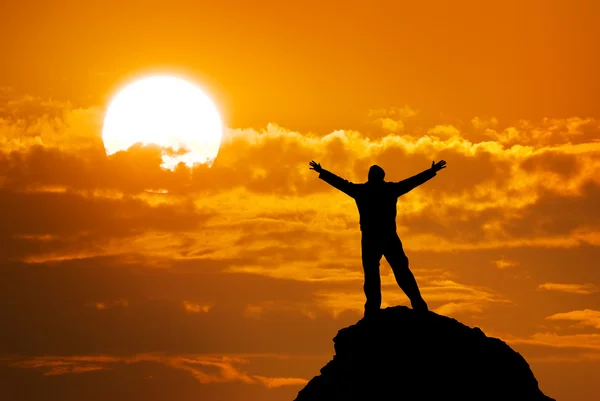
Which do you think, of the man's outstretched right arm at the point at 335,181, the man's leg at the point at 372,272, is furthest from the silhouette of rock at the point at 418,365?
the man's outstretched right arm at the point at 335,181

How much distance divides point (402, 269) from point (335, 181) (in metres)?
3.40

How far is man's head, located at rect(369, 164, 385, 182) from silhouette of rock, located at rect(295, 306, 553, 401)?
13.0ft

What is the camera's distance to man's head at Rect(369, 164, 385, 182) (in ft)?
93.8

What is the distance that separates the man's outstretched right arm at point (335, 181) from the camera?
2905 centimetres

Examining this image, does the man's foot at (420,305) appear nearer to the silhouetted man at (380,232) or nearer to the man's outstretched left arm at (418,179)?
the silhouetted man at (380,232)

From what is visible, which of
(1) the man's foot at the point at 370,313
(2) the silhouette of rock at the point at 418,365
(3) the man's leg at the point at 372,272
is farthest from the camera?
(3) the man's leg at the point at 372,272

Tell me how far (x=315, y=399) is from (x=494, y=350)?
17.8 ft

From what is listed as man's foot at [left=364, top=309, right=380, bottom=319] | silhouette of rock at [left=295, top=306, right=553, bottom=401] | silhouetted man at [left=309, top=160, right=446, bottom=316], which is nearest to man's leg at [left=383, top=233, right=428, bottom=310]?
silhouetted man at [left=309, top=160, right=446, bottom=316]

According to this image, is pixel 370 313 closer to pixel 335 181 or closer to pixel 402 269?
pixel 402 269

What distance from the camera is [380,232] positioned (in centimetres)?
2869

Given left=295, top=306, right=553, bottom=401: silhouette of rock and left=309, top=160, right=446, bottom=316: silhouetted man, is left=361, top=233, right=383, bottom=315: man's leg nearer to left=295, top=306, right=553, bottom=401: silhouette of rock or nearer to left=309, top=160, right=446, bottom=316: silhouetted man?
left=309, top=160, right=446, bottom=316: silhouetted man

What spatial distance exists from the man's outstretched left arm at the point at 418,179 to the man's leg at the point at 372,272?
5.64ft

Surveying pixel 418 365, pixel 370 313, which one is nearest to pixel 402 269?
pixel 370 313

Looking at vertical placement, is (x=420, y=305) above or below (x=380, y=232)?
below
